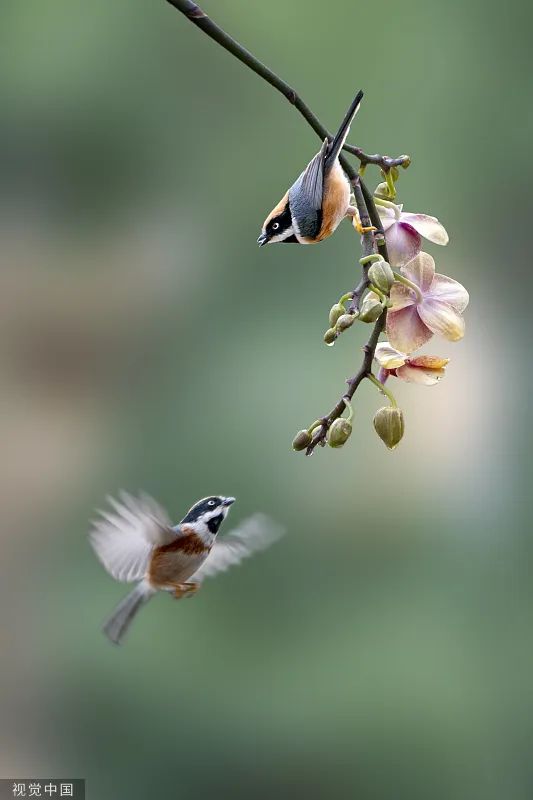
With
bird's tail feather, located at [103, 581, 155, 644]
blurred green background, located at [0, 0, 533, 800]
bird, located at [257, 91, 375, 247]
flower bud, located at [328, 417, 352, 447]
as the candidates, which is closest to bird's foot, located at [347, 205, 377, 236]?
bird, located at [257, 91, 375, 247]

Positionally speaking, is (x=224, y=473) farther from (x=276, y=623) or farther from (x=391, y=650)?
(x=391, y=650)

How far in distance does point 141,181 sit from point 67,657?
4.06 ft

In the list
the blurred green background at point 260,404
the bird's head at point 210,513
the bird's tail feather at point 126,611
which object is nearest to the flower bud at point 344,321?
the bird's head at point 210,513

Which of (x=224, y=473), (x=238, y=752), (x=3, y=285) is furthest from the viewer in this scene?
(x=3, y=285)

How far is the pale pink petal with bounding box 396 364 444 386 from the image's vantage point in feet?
1.79

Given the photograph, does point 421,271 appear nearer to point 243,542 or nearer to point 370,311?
point 370,311

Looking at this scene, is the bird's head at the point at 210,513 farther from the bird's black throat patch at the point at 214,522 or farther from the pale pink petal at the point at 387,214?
the pale pink petal at the point at 387,214

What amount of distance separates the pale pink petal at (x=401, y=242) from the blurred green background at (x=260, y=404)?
1708 mm

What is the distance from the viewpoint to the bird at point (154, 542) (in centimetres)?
59

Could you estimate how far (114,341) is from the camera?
254 cm

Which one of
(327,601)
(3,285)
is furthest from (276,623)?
(3,285)

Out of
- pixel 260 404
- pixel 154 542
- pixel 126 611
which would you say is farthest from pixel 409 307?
pixel 260 404

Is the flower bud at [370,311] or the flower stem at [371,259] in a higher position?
the flower stem at [371,259]

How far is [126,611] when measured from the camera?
0.72 meters
